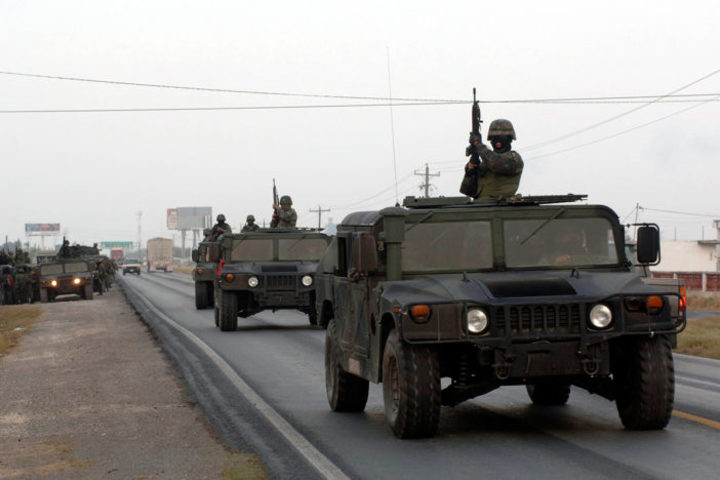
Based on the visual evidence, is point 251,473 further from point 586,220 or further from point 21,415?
point 21,415

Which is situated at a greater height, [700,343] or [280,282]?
[280,282]

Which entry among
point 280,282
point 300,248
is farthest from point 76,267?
point 280,282

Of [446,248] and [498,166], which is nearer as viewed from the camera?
[446,248]

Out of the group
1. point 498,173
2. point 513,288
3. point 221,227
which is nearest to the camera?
point 513,288

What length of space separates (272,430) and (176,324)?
17234 mm

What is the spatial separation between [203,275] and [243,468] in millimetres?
25001

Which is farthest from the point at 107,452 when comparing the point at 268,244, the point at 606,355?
the point at 268,244

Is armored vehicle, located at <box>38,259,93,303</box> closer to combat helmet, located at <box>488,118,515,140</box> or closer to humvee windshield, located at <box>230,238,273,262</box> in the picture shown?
humvee windshield, located at <box>230,238,273,262</box>

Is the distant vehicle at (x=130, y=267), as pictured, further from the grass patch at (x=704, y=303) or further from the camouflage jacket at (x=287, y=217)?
the camouflage jacket at (x=287, y=217)

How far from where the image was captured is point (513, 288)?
28.6 feet

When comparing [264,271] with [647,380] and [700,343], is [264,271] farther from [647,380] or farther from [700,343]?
Answer: [647,380]

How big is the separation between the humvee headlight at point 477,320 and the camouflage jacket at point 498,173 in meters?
2.94

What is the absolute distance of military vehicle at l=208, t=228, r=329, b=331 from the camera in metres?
23.7

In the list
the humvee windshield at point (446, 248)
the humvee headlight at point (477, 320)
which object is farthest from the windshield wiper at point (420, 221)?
the humvee headlight at point (477, 320)
